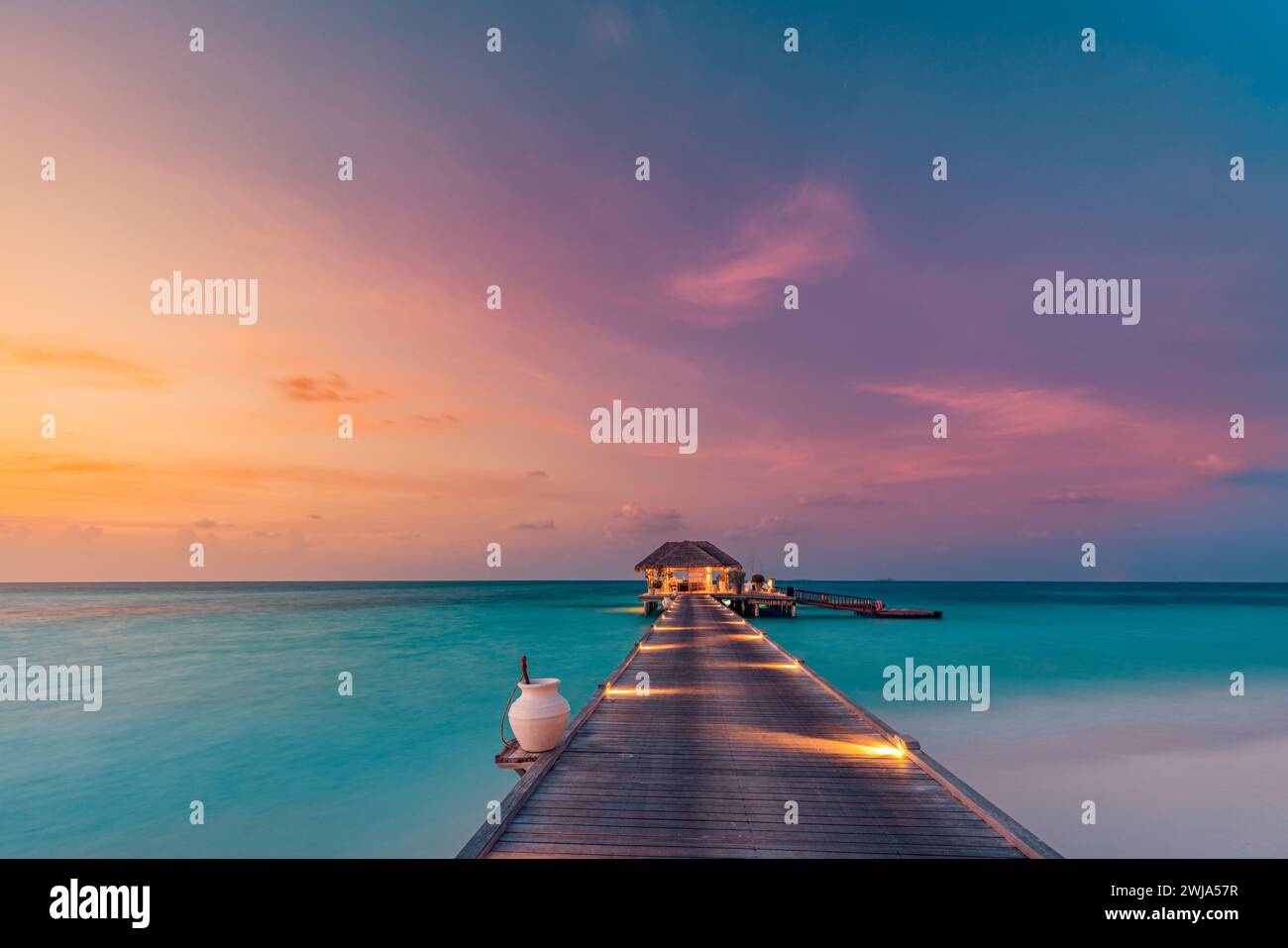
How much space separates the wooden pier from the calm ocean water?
5.02 metres

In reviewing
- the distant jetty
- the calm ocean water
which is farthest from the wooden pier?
the distant jetty

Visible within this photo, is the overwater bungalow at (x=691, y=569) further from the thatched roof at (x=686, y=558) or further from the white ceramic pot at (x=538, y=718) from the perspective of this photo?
the white ceramic pot at (x=538, y=718)

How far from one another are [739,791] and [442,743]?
12819 mm

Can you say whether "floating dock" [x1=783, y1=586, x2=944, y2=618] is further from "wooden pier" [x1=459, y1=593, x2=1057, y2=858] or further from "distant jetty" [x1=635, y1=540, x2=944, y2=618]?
"wooden pier" [x1=459, y1=593, x2=1057, y2=858]

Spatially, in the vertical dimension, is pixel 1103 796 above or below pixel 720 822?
below

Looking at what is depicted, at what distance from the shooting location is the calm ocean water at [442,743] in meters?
11.3

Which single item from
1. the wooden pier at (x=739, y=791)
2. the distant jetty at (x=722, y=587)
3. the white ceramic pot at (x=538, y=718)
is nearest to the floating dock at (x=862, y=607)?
the distant jetty at (x=722, y=587)

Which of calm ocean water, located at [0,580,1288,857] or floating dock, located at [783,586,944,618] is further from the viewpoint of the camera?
floating dock, located at [783,586,944,618]

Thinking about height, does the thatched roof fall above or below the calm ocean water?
above

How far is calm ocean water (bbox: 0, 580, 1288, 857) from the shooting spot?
37.0 feet

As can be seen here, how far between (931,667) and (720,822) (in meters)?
25.0
